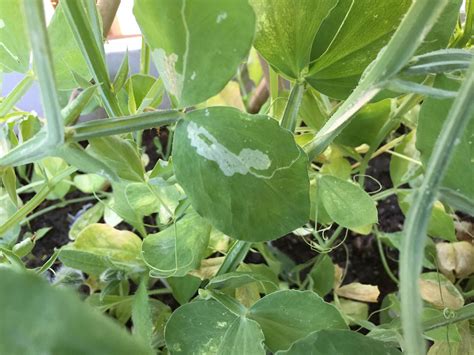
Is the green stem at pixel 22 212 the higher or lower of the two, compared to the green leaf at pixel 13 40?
lower

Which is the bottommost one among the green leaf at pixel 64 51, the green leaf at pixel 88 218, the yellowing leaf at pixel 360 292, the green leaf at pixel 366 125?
the yellowing leaf at pixel 360 292

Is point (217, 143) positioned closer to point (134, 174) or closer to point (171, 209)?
point (134, 174)

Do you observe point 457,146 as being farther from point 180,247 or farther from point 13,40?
point 13,40

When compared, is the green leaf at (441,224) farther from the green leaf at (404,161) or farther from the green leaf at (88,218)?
the green leaf at (88,218)

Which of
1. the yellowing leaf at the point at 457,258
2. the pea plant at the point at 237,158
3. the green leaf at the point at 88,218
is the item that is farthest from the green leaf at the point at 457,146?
the green leaf at the point at 88,218

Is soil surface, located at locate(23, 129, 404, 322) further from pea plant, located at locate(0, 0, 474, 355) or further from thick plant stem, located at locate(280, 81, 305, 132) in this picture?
thick plant stem, located at locate(280, 81, 305, 132)

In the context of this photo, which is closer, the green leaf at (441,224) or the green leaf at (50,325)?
the green leaf at (50,325)

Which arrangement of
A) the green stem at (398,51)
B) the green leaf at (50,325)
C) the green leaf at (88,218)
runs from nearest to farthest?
1. the green leaf at (50,325)
2. the green stem at (398,51)
3. the green leaf at (88,218)
